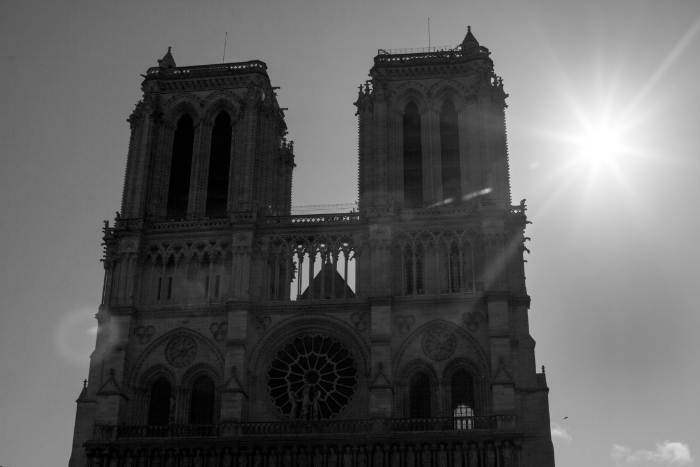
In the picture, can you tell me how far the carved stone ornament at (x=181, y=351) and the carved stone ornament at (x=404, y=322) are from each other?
32.8ft

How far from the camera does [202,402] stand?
47.3 metres

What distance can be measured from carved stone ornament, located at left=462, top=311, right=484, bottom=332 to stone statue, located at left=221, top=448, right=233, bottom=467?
12.4 meters

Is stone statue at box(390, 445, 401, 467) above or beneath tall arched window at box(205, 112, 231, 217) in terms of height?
beneath

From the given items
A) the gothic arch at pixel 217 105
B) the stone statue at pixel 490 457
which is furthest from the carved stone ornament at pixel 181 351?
the stone statue at pixel 490 457

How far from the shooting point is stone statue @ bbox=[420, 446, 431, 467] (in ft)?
141

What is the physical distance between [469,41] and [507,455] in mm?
23224

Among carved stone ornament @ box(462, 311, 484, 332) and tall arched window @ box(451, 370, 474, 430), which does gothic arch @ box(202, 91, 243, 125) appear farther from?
tall arched window @ box(451, 370, 474, 430)

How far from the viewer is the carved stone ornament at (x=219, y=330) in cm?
4766

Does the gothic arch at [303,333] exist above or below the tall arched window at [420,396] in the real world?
above

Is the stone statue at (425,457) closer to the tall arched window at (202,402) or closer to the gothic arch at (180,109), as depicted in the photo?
the tall arched window at (202,402)

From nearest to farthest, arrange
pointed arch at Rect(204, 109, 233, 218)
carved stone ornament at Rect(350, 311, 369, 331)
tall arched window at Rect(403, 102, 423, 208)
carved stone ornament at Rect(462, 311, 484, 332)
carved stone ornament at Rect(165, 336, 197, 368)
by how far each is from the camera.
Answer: carved stone ornament at Rect(462, 311, 484, 332), carved stone ornament at Rect(350, 311, 369, 331), carved stone ornament at Rect(165, 336, 197, 368), tall arched window at Rect(403, 102, 423, 208), pointed arch at Rect(204, 109, 233, 218)

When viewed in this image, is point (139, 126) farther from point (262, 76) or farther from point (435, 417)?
point (435, 417)

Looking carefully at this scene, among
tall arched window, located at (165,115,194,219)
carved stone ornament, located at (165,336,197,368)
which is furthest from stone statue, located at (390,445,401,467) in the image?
tall arched window, located at (165,115,194,219)

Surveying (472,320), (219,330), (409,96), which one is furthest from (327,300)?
(409,96)
